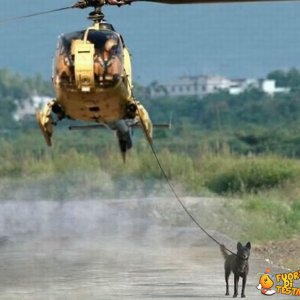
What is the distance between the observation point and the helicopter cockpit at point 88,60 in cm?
1284

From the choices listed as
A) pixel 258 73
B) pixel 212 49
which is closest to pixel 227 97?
pixel 258 73

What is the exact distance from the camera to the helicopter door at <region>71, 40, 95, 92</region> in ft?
42.0

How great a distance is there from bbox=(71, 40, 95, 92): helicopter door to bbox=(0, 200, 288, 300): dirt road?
9.45 ft

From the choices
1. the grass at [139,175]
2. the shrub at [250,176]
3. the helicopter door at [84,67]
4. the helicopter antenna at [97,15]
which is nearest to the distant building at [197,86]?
the grass at [139,175]

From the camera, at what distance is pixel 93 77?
506 inches

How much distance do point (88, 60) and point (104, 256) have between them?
594 centimetres

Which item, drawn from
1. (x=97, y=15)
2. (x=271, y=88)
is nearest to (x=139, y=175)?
(x=271, y=88)

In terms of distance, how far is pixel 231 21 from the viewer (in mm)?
41281

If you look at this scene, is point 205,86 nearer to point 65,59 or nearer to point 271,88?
point 271,88

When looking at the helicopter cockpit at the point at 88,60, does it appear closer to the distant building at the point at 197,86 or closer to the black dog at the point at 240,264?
the black dog at the point at 240,264

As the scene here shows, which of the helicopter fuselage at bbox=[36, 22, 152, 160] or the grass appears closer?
the helicopter fuselage at bbox=[36, 22, 152, 160]

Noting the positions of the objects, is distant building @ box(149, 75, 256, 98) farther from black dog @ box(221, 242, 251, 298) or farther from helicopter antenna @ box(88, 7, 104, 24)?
helicopter antenna @ box(88, 7, 104, 24)

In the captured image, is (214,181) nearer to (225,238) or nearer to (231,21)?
(225,238)

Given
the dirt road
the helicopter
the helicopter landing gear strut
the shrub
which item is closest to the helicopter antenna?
the helicopter
